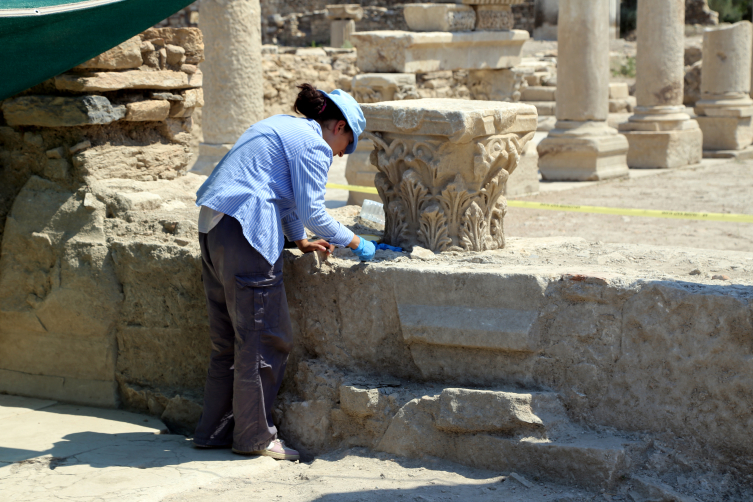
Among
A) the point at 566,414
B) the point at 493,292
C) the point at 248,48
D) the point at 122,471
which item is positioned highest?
the point at 248,48

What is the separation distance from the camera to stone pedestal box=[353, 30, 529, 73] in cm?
868

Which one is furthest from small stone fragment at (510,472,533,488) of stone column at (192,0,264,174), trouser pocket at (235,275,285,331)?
stone column at (192,0,264,174)

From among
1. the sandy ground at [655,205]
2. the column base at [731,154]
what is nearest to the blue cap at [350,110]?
the sandy ground at [655,205]

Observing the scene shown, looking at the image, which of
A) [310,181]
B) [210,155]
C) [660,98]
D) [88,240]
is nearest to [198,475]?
[310,181]

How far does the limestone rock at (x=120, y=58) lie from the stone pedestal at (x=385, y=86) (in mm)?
4187

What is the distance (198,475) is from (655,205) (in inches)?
259

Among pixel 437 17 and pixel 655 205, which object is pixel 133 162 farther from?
pixel 655 205

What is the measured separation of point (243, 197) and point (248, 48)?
606cm

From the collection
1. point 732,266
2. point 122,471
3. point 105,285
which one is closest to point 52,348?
point 105,285

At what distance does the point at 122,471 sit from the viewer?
3416mm

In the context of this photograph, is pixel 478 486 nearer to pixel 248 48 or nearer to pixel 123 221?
pixel 123 221

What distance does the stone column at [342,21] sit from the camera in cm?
2027

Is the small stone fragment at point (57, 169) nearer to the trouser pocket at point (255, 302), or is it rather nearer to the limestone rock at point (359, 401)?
the trouser pocket at point (255, 302)

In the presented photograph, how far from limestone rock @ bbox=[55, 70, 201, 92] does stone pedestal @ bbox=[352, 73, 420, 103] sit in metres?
3.84
